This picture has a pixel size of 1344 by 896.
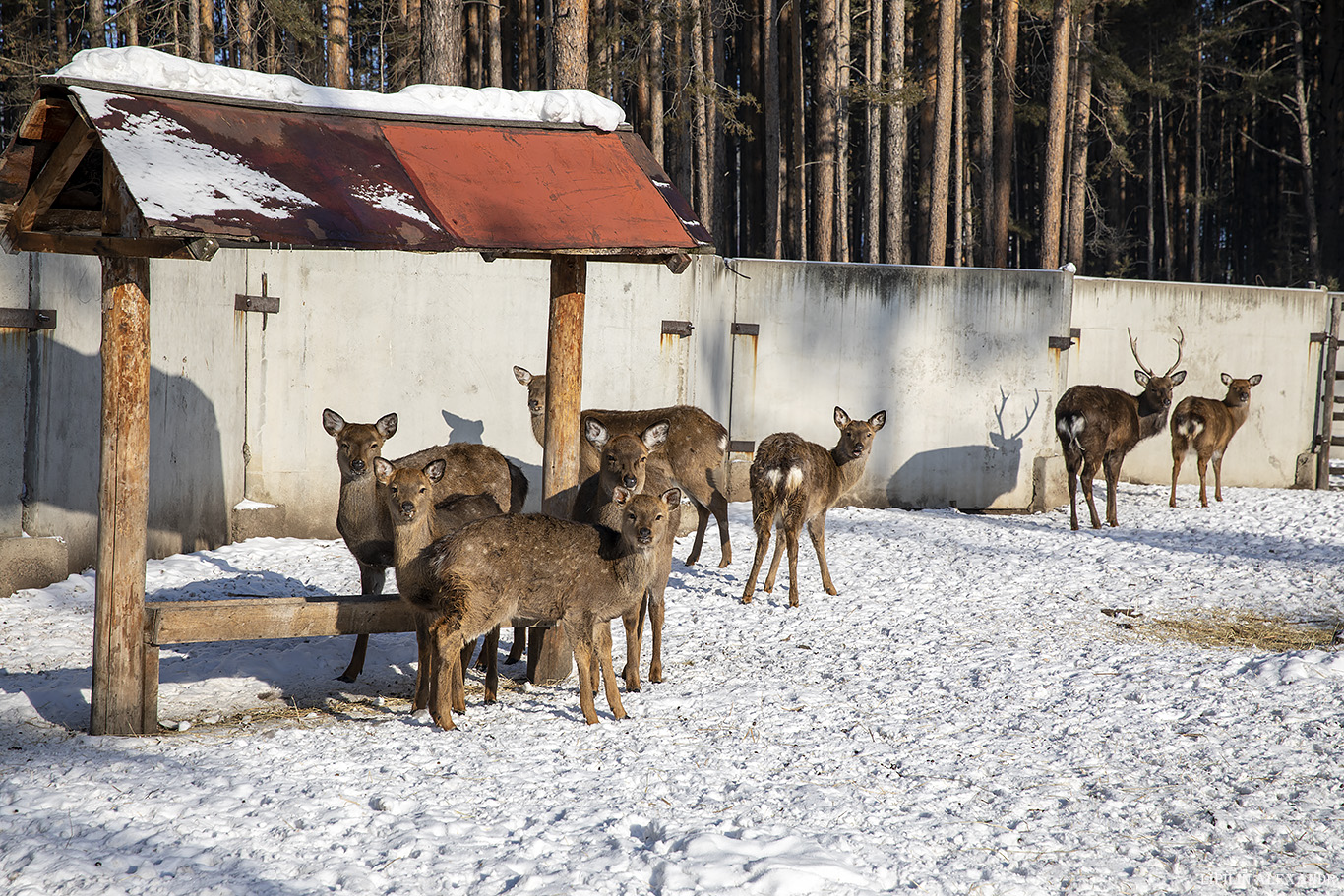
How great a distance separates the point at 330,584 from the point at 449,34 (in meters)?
6.46

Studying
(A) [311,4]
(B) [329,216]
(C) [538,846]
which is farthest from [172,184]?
(A) [311,4]

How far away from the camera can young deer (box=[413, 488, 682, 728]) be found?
5.29 m

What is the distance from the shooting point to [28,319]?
24.5 feet

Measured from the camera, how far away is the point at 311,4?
886 inches

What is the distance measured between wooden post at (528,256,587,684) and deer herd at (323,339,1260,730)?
19 cm

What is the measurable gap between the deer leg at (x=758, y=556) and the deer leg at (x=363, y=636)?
284 centimetres

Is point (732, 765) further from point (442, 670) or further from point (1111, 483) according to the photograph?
point (1111, 483)

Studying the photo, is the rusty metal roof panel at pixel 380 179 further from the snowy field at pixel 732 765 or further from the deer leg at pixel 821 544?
the deer leg at pixel 821 544

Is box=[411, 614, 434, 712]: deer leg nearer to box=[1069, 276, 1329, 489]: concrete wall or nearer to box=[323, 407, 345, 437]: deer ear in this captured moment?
box=[323, 407, 345, 437]: deer ear

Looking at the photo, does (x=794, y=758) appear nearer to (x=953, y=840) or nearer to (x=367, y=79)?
(x=953, y=840)

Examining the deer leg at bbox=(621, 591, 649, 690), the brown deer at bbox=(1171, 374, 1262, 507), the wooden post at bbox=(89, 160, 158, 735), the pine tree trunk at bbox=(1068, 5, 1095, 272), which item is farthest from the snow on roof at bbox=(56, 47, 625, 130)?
the pine tree trunk at bbox=(1068, 5, 1095, 272)

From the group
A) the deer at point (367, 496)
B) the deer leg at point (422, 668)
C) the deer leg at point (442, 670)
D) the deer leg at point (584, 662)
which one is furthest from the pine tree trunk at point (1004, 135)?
the deer leg at point (442, 670)

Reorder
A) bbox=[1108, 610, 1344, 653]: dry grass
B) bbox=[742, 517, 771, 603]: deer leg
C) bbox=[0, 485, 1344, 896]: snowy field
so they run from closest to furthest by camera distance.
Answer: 1. bbox=[0, 485, 1344, 896]: snowy field
2. bbox=[1108, 610, 1344, 653]: dry grass
3. bbox=[742, 517, 771, 603]: deer leg

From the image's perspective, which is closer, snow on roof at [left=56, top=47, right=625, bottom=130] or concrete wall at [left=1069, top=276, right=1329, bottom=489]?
snow on roof at [left=56, top=47, right=625, bottom=130]
